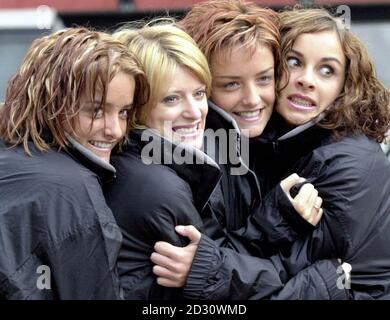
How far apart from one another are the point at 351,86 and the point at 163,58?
677 millimetres

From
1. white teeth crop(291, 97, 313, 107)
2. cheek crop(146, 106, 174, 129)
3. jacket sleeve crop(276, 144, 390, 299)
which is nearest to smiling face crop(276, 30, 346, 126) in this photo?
white teeth crop(291, 97, 313, 107)

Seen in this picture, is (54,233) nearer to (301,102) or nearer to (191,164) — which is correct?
(191,164)

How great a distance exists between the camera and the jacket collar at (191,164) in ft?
7.53

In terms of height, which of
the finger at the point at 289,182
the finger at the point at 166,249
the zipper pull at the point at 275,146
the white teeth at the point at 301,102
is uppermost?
the white teeth at the point at 301,102

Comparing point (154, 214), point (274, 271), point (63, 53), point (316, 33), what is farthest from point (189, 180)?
point (316, 33)

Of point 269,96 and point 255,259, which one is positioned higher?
point 269,96

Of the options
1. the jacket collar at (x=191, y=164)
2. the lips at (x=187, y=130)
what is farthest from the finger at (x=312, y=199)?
the lips at (x=187, y=130)

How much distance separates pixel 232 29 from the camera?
2463mm

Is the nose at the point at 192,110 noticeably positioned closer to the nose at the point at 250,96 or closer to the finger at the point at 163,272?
the nose at the point at 250,96

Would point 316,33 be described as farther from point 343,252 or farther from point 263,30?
point 343,252

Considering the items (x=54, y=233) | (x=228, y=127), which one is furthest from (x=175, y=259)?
(x=228, y=127)

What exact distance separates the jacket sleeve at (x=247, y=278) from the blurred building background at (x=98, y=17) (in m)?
2.84

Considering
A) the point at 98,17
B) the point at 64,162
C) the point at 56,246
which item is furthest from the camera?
the point at 98,17
